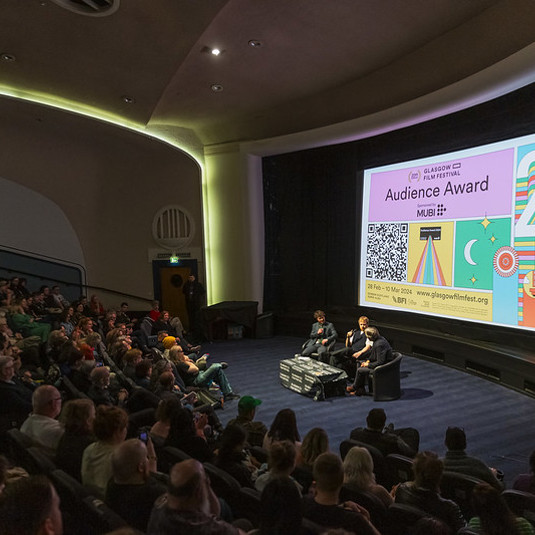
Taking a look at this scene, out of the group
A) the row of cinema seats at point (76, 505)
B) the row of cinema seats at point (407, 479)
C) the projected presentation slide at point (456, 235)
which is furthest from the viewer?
the projected presentation slide at point (456, 235)

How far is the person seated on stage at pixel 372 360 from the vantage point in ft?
22.0

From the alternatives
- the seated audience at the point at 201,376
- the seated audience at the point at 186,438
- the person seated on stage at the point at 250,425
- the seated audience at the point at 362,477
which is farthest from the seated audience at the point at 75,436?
→ the seated audience at the point at 201,376

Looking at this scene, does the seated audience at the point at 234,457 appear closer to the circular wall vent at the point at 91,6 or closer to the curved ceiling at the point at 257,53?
the curved ceiling at the point at 257,53

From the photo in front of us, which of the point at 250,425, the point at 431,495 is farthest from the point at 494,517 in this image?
the point at 250,425

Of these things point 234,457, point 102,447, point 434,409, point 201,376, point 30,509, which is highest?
point 30,509

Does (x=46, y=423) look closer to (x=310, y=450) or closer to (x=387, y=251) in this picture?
(x=310, y=450)

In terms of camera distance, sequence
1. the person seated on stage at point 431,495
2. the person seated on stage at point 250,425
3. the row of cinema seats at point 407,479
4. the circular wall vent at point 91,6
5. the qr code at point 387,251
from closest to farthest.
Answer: the row of cinema seats at point 407,479 → the person seated on stage at point 431,495 → the person seated on stage at point 250,425 → the circular wall vent at point 91,6 → the qr code at point 387,251

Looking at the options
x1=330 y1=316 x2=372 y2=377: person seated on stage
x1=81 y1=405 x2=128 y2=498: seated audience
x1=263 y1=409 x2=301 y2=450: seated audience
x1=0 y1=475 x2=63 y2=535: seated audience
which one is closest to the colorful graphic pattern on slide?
x1=330 y1=316 x2=372 y2=377: person seated on stage

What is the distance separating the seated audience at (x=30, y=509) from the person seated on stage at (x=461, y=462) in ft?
8.03

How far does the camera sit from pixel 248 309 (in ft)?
36.9

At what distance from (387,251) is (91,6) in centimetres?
603

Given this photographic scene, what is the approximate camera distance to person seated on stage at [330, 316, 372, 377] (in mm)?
7215

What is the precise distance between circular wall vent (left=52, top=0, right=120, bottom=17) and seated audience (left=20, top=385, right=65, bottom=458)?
4224 mm

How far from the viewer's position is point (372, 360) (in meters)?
6.84
